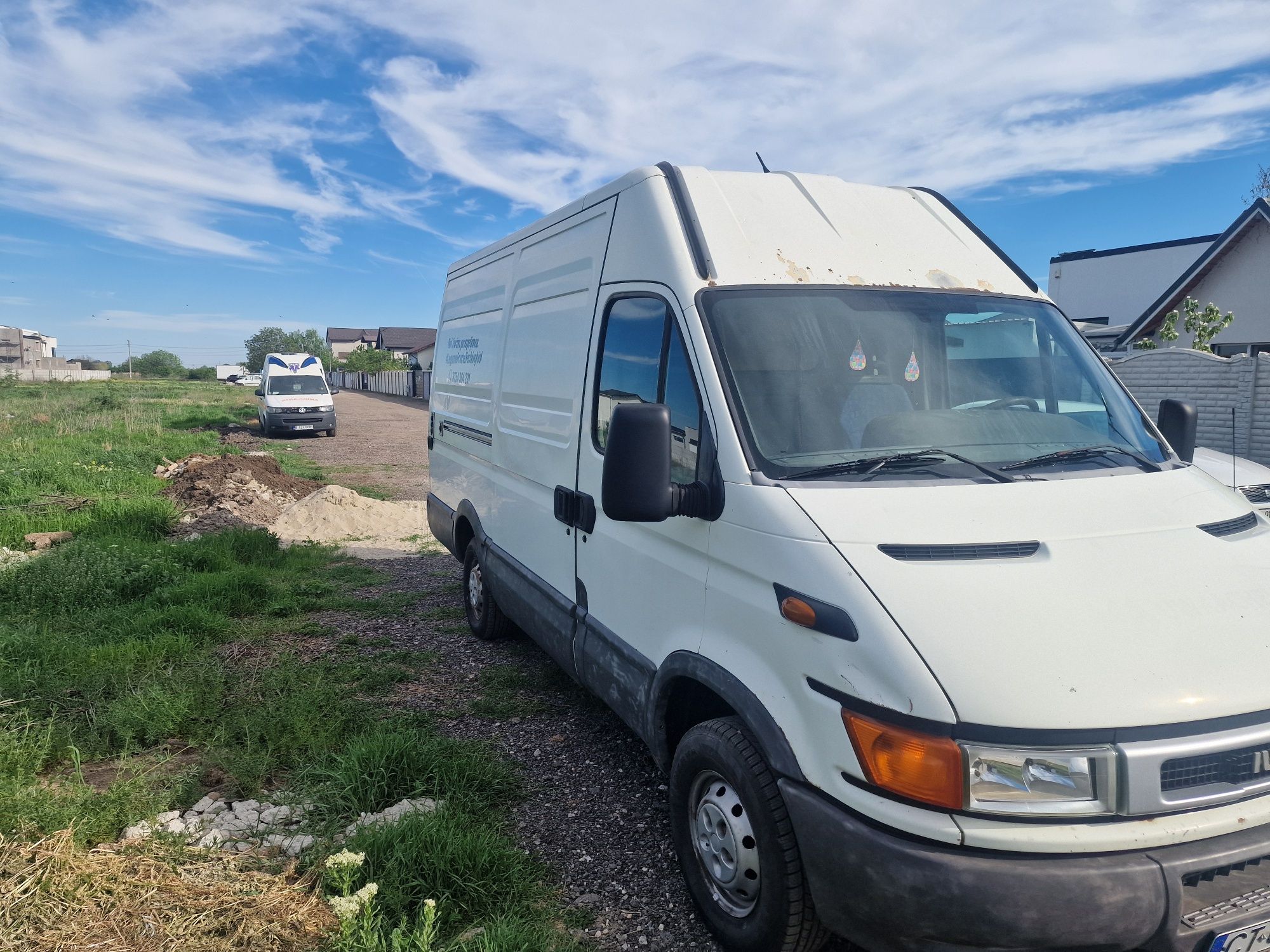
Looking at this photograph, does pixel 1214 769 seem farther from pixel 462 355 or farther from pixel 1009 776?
pixel 462 355

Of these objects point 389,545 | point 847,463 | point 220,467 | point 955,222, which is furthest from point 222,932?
point 220,467

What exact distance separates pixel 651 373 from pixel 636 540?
0.67 meters

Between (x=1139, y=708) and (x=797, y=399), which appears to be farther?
(x=797, y=399)

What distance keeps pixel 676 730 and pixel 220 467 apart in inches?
498

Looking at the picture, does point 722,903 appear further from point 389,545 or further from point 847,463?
point 389,545

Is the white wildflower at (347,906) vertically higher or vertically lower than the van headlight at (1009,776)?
lower

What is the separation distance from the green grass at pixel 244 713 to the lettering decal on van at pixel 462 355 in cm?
189

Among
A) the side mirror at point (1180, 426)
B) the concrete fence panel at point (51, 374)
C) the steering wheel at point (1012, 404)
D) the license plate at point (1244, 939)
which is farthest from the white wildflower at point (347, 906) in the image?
the concrete fence panel at point (51, 374)

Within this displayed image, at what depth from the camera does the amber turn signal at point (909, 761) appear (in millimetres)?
2109

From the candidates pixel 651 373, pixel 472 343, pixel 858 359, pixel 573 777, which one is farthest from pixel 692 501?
pixel 472 343

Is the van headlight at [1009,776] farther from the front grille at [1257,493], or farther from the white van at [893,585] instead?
the front grille at [1257,493]

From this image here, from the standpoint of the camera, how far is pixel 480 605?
19.9 ft

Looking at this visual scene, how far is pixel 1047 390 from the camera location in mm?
3457

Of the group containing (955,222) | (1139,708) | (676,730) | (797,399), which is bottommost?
(676,730)
